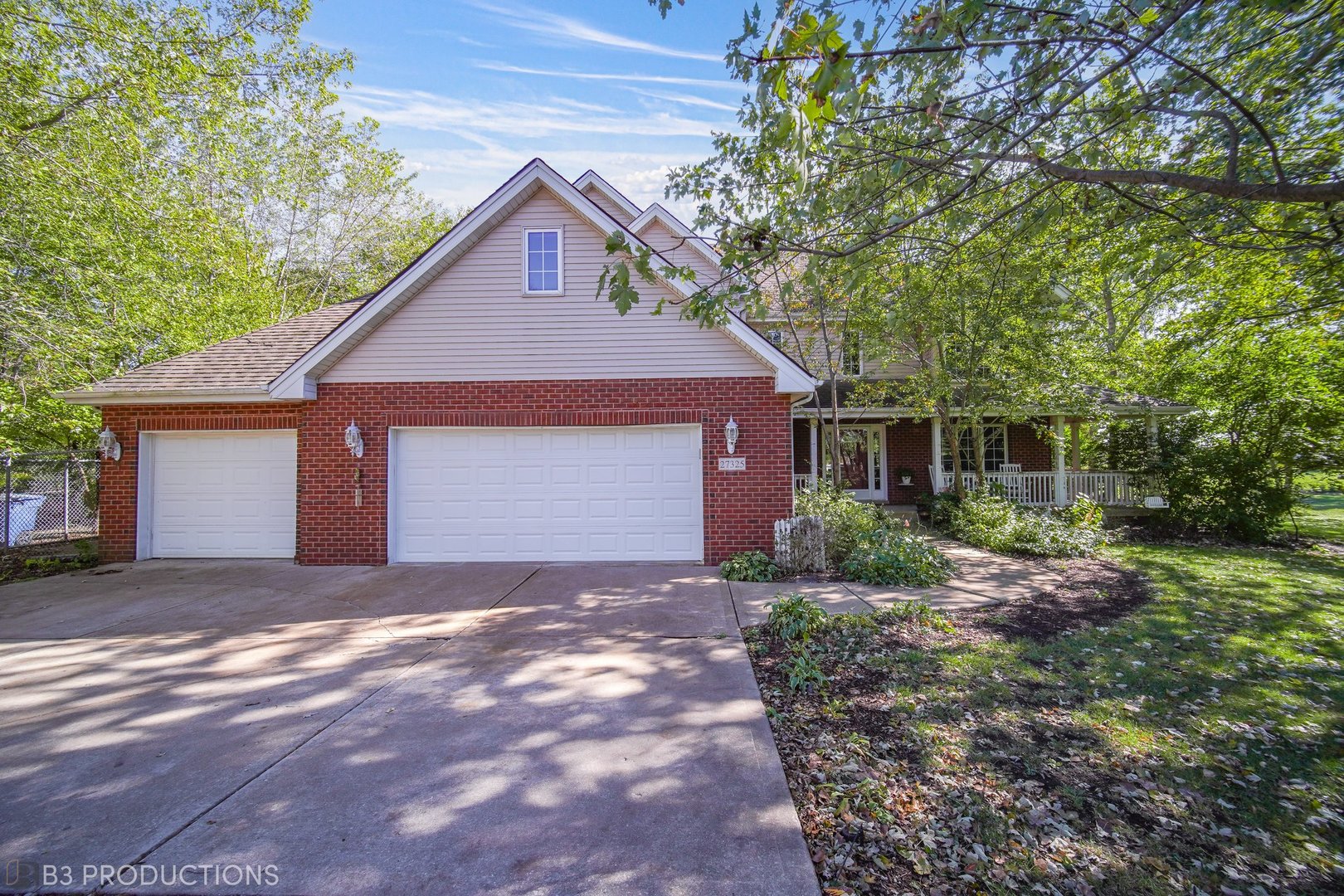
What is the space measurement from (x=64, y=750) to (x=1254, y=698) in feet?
26.2

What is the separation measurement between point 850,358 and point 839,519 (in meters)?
6.64

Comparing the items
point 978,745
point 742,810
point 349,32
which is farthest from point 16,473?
point 978,745

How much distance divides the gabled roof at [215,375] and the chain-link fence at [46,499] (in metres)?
2.71

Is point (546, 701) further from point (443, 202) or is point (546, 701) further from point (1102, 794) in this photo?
point (443, 202)

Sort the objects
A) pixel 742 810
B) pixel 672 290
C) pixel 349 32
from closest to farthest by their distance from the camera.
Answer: pixel 742 810, pixel 672 290, pixel 349 32

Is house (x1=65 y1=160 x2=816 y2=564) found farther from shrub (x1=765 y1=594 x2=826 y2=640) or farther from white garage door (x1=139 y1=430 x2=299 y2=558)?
shrub (x1=765 y1=594 x2=826 y2=640)

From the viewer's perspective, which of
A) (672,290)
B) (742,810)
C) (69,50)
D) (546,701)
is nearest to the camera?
(742,810)

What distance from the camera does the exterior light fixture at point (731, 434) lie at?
8430 mm

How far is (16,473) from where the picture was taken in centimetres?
1047

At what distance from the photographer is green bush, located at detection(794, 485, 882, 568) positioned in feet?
27.9

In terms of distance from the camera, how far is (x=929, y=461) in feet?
51.8

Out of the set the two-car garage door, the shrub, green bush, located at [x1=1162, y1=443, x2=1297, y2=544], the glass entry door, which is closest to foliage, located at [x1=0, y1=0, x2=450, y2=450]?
the two-car garage door

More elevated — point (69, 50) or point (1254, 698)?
point (69, 50)

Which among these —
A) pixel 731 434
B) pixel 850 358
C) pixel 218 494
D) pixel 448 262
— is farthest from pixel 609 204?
pixel 218 494
